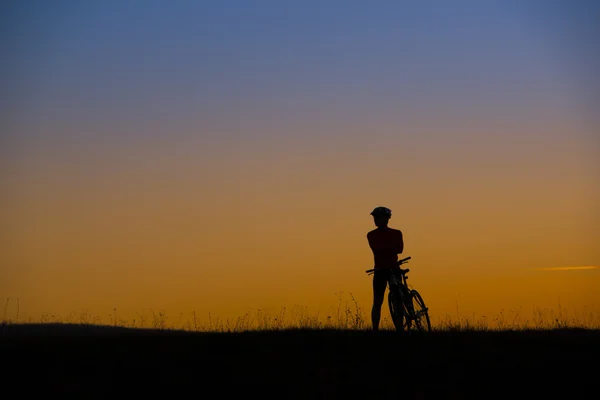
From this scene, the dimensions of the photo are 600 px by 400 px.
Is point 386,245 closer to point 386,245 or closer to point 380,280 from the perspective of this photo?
point 386,245

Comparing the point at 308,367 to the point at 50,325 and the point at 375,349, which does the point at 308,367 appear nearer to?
the point at 375,349

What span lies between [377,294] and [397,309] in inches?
20.3

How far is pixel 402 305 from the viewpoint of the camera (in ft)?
56.2

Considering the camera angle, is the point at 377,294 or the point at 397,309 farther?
the point at 377,294

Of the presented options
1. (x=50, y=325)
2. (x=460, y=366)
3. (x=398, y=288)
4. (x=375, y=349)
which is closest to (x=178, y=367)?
(x=375, y=349)

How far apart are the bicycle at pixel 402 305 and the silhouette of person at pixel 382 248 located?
13cm

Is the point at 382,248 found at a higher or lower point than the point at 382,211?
lower

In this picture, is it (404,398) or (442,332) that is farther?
(442,332)

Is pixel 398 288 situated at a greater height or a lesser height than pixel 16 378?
greater

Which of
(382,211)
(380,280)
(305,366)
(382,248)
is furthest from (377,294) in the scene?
(305,366)

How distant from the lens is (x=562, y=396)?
11.6 metres

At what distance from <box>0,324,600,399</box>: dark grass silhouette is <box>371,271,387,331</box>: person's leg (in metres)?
0.72

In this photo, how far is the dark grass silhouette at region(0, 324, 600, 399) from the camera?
1187 cm

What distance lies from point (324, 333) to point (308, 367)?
3.63 meters
